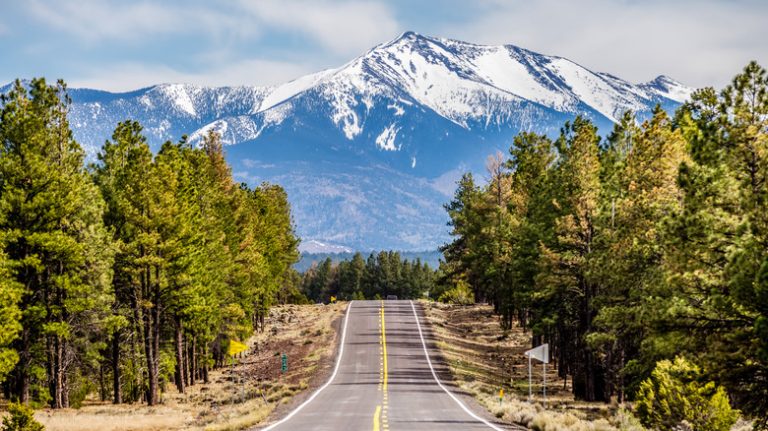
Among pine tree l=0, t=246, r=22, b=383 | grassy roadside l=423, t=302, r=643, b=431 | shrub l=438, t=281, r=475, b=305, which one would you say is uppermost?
pine tree l=0, t=246, r=22, b=383

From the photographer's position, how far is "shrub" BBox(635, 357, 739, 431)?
22266 millimetres

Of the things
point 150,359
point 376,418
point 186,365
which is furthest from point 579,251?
point 186,365

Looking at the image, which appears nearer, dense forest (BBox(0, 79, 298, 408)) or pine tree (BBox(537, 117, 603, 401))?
dense forest (BBox(0, 79, 298, 408))

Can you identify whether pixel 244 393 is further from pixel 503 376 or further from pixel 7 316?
pixel 7 316

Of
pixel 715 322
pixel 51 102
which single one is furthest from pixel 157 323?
pixel 715 322

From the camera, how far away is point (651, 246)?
2648 cm

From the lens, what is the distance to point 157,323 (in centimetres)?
3616

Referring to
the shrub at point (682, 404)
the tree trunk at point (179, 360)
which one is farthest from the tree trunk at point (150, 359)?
the shrub at point (682, 404)

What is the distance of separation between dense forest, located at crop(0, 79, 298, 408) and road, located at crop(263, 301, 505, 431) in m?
8.71

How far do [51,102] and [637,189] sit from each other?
78.0 feet

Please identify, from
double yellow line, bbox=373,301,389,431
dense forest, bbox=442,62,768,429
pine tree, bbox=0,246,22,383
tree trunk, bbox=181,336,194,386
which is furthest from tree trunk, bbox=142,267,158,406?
dense forest, bbox=442,62,768,429

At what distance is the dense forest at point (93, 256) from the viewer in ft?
94.4

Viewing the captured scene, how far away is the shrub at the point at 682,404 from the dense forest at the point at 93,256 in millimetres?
20595

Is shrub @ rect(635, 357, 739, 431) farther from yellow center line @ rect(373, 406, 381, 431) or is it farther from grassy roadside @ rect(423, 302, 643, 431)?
yellow center line @ rect(373, 406, 381, 431)
